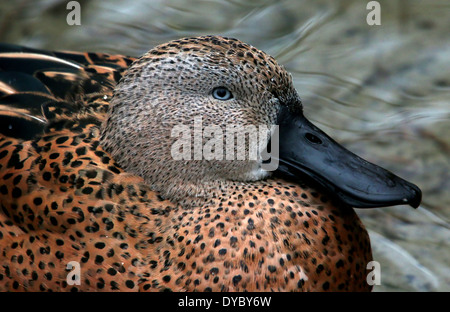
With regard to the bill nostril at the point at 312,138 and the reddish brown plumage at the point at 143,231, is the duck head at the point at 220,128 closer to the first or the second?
the bill nostril at the point at 312,138

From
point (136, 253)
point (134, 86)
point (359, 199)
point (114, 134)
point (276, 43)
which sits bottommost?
point (136, 253)

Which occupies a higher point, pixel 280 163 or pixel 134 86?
pixel 134 86

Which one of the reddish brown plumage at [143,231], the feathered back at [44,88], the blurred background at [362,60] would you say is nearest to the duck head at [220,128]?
the reddish brown plumage at [143,231]

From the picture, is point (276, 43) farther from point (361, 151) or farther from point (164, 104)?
point (164, 104)

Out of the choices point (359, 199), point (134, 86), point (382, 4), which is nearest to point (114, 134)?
point (134, 86)

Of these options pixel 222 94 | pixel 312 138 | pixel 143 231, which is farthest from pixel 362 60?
pixel 143 231

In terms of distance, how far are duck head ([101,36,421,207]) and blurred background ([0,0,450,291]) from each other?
37.0 inches

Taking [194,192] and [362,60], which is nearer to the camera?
[194,192]

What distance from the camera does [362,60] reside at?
5.52 meters

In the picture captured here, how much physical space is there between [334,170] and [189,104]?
72cm

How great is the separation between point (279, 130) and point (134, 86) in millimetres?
700

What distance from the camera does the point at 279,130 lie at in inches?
139

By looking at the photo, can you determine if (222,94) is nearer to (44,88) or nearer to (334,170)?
(334,170)


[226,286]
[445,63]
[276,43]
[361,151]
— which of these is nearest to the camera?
[226,286]
